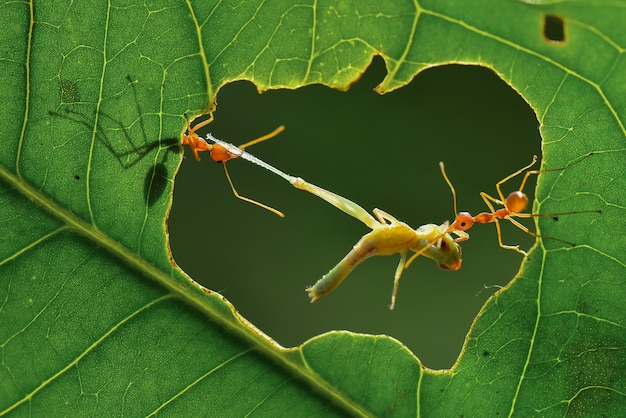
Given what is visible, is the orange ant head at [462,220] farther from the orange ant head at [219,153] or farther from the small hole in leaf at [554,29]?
the small hole in leaf at [554,29]

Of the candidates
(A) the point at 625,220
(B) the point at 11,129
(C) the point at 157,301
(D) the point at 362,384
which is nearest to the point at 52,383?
(C) the point at 157,301

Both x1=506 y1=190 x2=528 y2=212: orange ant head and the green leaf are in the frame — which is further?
x1=506 y1=190 x2=528 y2=212: orange ant head

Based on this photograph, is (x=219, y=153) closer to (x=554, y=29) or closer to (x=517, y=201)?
(x=517, y=201)

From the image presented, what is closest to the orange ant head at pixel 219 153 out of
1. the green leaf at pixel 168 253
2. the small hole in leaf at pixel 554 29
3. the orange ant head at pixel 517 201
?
the green leaf at pixel 168 253

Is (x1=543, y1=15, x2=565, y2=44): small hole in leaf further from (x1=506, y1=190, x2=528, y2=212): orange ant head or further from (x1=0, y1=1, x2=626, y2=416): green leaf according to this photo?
(x1=506, y1=190, x2=528, y2=212): orange ant head

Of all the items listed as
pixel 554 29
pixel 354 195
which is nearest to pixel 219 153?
pixel 554 29

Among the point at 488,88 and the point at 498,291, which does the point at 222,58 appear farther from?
the point at 488,88

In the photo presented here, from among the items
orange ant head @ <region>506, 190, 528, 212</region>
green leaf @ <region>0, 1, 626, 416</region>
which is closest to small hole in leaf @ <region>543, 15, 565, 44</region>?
green leaf @ <region>0, 1, 626, 416</region>
